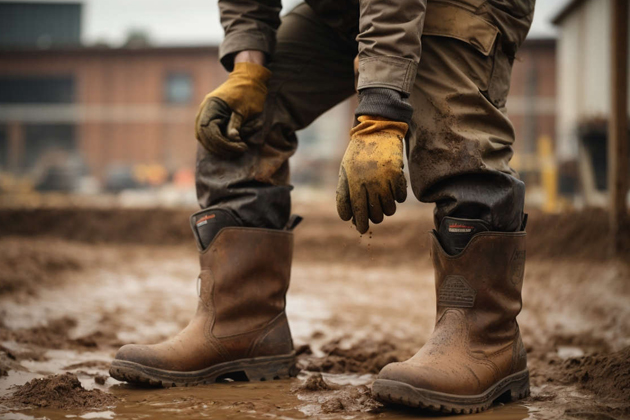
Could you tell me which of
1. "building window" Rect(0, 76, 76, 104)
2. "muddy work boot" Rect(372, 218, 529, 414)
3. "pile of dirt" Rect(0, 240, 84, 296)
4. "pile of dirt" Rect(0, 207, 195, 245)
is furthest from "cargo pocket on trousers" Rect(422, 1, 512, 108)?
"building window" Rect(0, 76, 76, 104)

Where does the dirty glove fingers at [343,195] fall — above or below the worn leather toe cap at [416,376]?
above

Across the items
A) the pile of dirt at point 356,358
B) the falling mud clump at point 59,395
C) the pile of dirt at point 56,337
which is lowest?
the pile of dirt at point 356,358

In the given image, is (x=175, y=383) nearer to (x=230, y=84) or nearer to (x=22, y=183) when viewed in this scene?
(x=230, y=84)

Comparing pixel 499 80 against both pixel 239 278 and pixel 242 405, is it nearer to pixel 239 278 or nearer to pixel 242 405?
pixel 239 278

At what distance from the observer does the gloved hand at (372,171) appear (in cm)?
146

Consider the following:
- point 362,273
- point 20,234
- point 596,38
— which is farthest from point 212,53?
point 362,273

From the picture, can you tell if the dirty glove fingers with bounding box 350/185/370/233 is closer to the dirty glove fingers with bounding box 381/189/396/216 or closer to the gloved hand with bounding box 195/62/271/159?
the dirty glove fingers with bounding box 381/189/396/216

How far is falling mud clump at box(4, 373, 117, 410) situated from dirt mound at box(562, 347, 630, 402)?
123 cm

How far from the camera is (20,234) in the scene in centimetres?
695

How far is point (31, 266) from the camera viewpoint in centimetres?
395

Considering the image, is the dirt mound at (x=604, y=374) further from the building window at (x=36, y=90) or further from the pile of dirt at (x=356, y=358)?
the building window at (x=36, y=90)

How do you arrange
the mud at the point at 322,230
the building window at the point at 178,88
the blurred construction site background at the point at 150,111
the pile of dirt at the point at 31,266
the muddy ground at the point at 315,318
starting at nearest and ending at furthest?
1. the muddy ground at the point at 315,318
2. the pile of dirt at the point at 31,266
3. the mud at the point at 322,230
4. the blurred construction site background at the point at 150,111
5. the building window at the point at 178,88

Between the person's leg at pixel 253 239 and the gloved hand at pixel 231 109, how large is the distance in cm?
4

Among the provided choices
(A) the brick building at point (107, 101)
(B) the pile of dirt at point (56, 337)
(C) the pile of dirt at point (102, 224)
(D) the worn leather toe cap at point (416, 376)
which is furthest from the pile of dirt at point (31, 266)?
(A) the brick building at point (107, 101)
